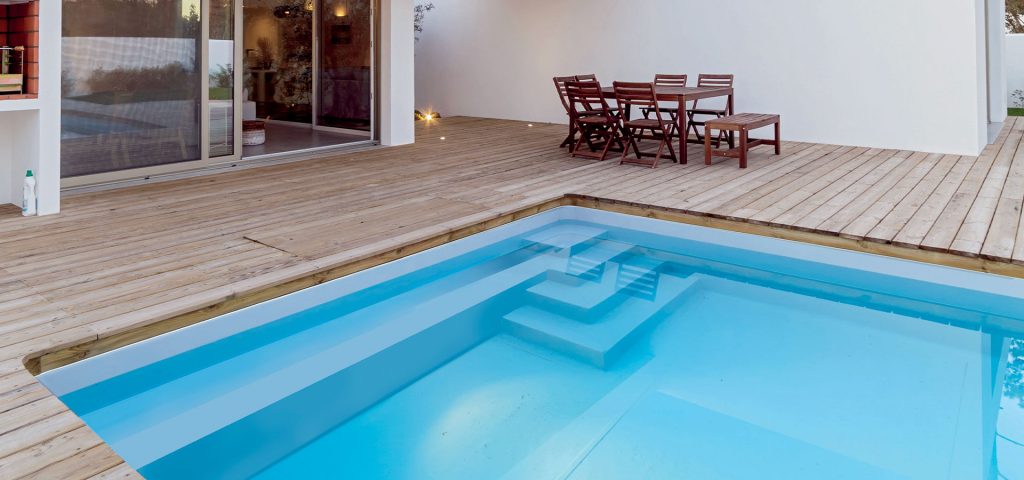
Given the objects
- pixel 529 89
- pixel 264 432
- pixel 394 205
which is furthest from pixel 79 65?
pixel 529 89

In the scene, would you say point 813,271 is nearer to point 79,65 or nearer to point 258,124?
point 79,65

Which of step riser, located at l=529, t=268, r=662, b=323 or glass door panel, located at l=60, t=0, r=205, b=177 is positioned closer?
step riser, located at l=529, t=268, r=662, b=323

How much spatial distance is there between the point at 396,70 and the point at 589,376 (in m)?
5.58

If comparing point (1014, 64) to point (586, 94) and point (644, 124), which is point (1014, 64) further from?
point (586, 94)


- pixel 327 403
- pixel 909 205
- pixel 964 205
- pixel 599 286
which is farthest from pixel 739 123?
pixel 327 403

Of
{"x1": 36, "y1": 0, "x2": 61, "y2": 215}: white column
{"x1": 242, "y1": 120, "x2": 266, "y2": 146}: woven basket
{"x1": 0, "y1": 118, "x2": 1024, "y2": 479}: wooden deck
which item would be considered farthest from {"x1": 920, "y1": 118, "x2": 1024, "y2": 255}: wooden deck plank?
{"x1": 242, "y1": 120, "x2": 266, "y2": 146}: woven basket

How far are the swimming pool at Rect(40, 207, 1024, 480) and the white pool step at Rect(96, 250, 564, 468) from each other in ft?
0.03

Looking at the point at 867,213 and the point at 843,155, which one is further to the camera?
the point at 843,155

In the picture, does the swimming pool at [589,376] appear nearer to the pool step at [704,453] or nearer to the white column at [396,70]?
the pool step at [704,453]

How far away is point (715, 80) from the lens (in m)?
8.48

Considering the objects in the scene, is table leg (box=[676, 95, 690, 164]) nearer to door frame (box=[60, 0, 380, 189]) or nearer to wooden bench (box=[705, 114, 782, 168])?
wooden bench (box=[705, 114, 782, 168])

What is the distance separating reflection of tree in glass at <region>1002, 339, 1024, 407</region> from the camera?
2926 mm

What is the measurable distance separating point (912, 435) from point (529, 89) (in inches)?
357

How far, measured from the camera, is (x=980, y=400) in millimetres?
2893
